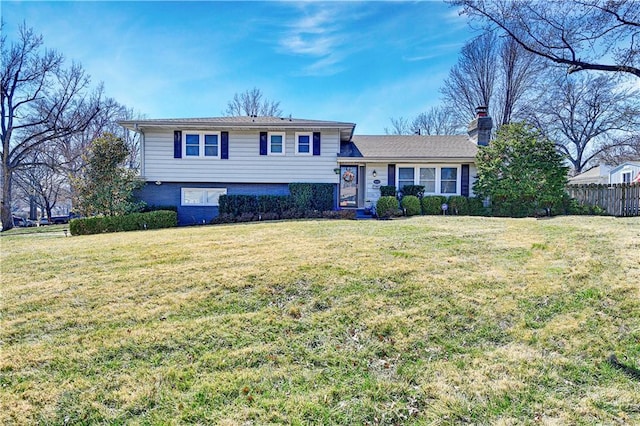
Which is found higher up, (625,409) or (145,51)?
(145,51)

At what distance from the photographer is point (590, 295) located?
4.54 meters

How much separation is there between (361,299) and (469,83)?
92.8 feet

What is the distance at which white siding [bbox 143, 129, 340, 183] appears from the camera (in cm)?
1566

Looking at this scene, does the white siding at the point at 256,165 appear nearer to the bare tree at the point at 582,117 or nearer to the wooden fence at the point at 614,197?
the wooden fence at the point at 614,197

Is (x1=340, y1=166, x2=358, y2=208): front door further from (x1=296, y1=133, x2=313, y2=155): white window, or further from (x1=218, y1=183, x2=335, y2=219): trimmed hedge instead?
(x1=296, y1=133, x2=313, y2=155): white window

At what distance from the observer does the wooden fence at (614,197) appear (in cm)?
1311

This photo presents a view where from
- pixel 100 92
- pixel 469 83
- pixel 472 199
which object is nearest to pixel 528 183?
pixel 472 199

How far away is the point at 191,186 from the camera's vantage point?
15.9 metres

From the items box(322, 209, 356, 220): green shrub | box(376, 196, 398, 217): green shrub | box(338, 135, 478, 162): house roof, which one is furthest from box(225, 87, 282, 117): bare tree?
box(376, 196, 398, 217): green shrub

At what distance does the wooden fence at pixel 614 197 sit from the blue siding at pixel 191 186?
42.0 feet

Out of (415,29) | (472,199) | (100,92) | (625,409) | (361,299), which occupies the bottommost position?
(625,409)

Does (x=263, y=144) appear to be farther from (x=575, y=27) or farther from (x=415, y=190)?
(x=575, y=27)

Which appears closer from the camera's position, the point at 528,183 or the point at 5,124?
the point at 528,183

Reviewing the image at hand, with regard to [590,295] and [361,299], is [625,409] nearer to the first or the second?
[590,295]
